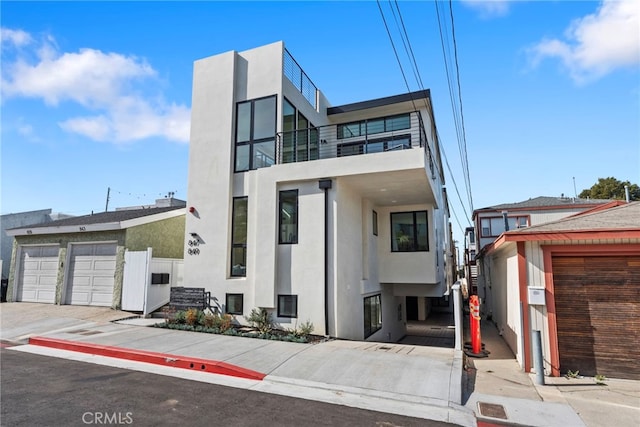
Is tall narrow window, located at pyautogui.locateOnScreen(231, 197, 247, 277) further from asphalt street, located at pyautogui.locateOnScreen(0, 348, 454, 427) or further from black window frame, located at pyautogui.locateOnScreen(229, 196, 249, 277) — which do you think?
asphalt street, located at pyautogui.locateOnScreen(0, 348, 454, 427)

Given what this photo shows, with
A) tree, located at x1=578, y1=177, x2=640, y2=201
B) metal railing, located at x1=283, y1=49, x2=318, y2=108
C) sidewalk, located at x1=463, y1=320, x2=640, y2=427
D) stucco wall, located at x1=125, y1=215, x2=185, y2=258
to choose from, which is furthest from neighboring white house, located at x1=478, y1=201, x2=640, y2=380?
tree, located at x1=578, y1=177, x2=640, y2=201

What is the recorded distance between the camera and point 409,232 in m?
13.4

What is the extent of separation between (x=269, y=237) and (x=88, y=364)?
5167mm

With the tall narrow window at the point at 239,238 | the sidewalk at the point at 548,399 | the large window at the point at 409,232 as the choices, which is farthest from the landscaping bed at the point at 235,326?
the large window at the point at 409,232

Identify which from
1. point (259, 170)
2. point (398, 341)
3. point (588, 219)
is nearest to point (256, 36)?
point (259, 170)

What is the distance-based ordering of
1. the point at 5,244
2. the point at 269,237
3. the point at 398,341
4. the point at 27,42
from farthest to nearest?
1. the point at 5,244
2. the point at 398,341
3. the point at 269,237
4. the point at 27,42

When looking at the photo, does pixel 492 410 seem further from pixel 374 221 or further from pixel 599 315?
pixel 374 221

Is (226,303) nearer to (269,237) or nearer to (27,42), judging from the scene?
(269,237)

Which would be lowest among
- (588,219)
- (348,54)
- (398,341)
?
(398,341)

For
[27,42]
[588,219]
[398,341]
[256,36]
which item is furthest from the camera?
[398,341]

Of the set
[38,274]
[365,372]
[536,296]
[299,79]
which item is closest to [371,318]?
[365,372]

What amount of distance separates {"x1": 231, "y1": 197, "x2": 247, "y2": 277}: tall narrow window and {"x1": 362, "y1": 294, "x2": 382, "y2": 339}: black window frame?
4.34 metres

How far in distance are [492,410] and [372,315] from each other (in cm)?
782

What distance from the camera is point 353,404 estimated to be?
5195mm
